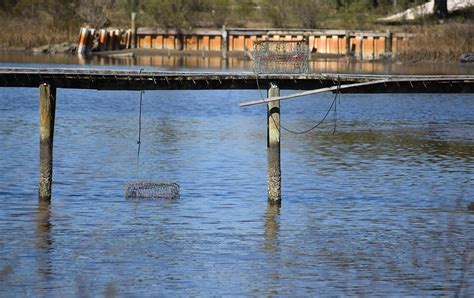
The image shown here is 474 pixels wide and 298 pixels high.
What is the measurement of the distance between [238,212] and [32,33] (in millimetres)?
67897

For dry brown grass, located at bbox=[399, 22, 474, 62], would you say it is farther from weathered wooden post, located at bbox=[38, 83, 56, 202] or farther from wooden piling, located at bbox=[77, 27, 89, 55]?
weathered wooden post, located at bbox=[38, 83, 56, 202]

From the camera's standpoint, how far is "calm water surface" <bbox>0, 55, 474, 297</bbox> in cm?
2089

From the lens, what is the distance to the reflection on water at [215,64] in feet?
239

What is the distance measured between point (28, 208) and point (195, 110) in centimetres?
2674

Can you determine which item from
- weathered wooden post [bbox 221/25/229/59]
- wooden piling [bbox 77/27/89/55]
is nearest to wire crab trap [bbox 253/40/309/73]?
weathered wooden post [bbox 221/25/229/59]

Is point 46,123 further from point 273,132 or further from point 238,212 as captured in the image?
point 273,132

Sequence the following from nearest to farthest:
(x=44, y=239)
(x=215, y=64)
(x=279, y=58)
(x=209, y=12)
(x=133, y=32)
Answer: (x=44, y=239), (x=279, y=58), (x=215, y=64), (x=133, y=32), (x=209, y=12)

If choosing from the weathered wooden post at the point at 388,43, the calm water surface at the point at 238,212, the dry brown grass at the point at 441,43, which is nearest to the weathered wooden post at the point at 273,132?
the calm water surface at the point at 238,212

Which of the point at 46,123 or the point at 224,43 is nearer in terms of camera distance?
the point at 46,123

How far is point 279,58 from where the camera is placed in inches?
1058

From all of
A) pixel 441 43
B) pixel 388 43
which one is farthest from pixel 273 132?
pixel 388 43

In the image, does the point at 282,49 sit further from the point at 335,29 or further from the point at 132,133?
the point at 335,29

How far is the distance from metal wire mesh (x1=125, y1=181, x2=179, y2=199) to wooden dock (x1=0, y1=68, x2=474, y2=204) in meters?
2.36

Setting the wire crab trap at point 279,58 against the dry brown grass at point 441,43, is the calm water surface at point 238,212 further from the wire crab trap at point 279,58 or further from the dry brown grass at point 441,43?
the dry brown grass at point 441,43
